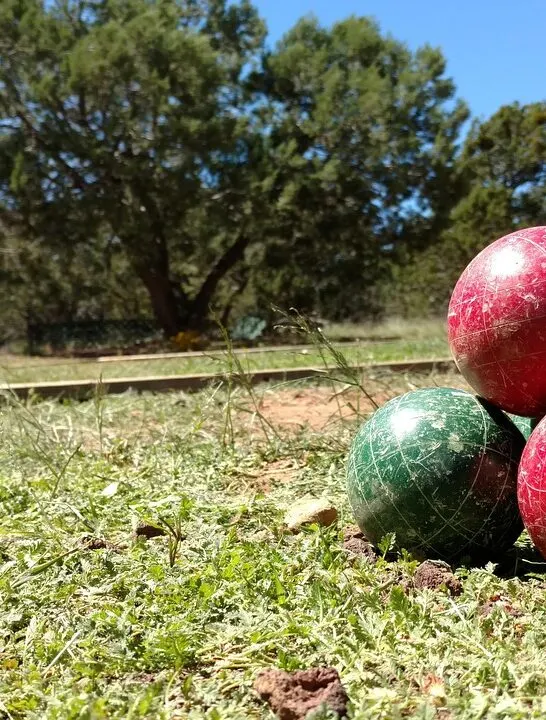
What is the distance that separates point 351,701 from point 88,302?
130ft

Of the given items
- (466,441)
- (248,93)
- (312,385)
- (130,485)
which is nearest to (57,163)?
(248,93)

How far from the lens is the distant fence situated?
28.0m

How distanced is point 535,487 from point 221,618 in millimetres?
1159

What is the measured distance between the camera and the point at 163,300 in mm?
25938

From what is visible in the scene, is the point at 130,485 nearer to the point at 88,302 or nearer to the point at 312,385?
the point at 312,385

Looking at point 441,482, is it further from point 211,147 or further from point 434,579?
point 211,147

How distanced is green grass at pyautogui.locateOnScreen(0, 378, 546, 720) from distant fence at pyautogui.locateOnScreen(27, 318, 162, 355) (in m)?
24.2

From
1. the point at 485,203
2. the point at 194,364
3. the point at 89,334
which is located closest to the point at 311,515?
the point at 194,364

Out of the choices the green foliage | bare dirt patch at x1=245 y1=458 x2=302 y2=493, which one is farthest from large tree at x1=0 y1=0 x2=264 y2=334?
bare dirt patch at x1=245 y1=458 x2=302 y2=493

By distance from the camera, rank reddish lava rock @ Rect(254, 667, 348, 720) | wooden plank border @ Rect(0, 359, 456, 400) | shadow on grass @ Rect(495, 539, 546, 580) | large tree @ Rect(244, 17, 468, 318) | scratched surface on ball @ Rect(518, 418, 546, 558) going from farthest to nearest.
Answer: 1. large tree @ Rect(244, 17, 468, 318)
2. wooden plank border @ Rect(0, 359, 456, 400)
3. shadow on grass @ Rect(495, 539, 546, 580)
4. scratched surface on ball @ Rect(518, 418, 546, 558)
5. reddish lava rock @ Rect(254, 667, 348, 720)

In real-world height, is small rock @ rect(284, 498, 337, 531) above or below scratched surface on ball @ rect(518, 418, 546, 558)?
below

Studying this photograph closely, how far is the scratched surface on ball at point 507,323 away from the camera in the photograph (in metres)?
2.87

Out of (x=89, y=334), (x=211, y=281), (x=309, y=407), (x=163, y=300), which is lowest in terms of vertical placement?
(x=89, y=334)

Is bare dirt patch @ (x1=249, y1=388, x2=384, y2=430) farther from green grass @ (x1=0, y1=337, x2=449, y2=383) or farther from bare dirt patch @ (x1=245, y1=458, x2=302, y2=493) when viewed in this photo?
green grass @ (x1=0, y1=337, x2=449, y2=383)
